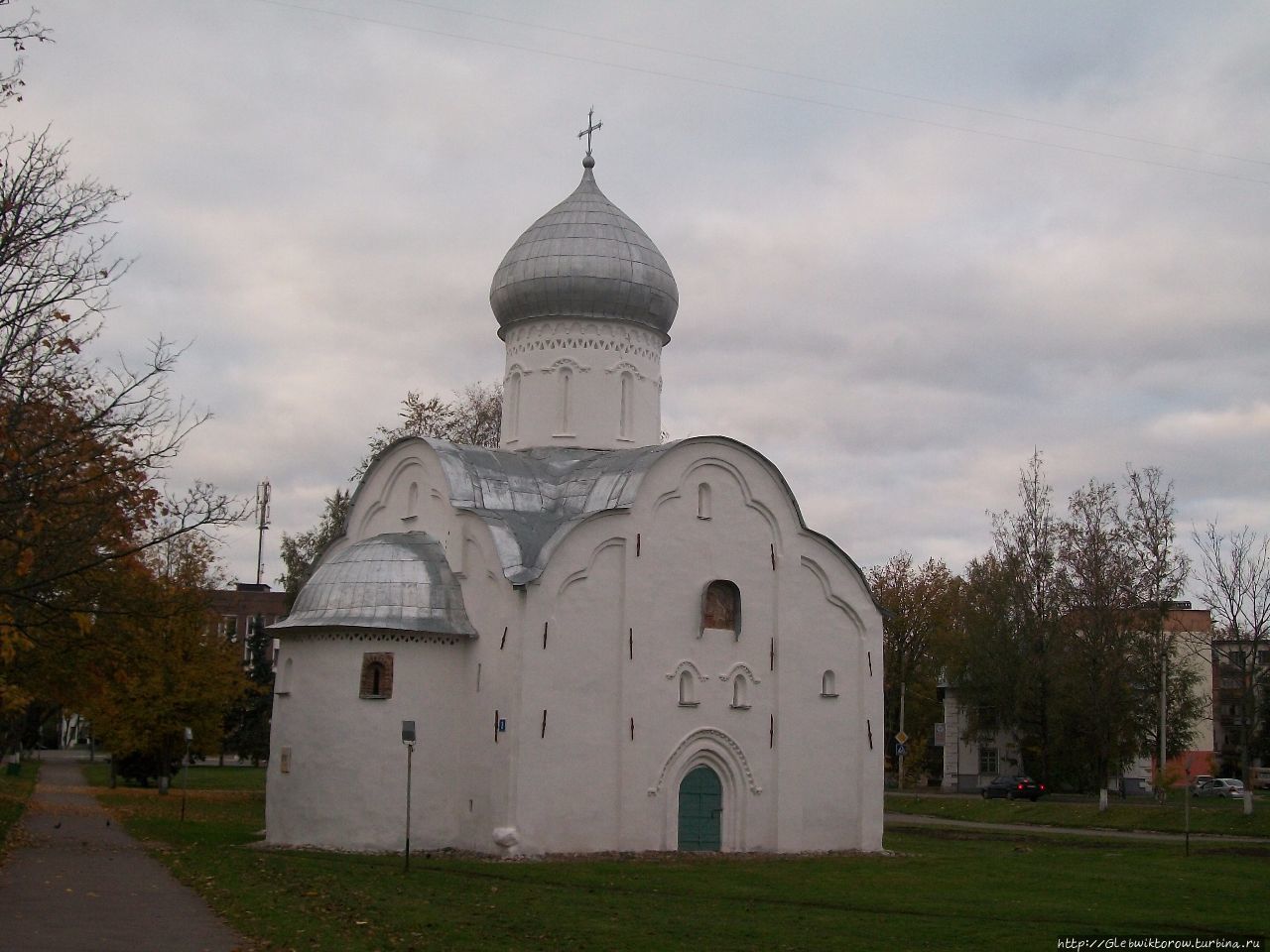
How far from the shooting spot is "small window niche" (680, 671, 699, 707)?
69.9ft

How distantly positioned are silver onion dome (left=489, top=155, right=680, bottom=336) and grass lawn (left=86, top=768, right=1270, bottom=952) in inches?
397

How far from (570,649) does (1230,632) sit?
18.2m

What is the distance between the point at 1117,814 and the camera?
3059 cm

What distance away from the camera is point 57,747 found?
3337 inches

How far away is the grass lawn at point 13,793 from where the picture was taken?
70.6 feet

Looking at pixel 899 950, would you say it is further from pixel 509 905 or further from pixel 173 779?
pixel 173 779

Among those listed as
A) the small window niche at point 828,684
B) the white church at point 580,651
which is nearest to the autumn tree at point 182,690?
the white church at point 580,651

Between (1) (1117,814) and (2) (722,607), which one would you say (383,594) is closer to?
(2) (722,607)

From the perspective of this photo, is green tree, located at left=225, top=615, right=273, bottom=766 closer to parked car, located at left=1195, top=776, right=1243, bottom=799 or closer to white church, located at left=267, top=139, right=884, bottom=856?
white church, located at left=267, top=139, right=884, bottom=856

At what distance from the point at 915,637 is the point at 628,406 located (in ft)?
92.4

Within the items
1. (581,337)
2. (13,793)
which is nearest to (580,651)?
(581,337)

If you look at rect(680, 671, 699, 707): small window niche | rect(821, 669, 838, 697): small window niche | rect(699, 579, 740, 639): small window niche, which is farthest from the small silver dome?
rect(821, 669, 838, 697): small window niche

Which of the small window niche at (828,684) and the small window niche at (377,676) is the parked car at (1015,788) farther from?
the small window niche at (377,676)

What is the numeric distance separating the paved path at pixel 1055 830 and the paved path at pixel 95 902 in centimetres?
1822
